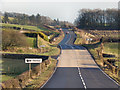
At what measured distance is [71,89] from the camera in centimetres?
1612

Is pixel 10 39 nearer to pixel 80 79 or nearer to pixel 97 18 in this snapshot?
pixel 80 79

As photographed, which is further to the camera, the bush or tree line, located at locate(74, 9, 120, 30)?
tree line, located at locate(74, 9, 120, 30)

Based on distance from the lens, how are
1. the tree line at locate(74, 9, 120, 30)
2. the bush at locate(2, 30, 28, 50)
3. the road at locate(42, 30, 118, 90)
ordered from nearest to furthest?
the road at locate(42, 30, 118, 90)
the bush at locate(2, 30, 28, 50)
the tree line at locate(74, 9, 120, 30)

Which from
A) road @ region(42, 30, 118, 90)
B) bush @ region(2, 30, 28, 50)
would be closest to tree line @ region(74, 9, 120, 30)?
bush @ region(2, 30, 28, 50)

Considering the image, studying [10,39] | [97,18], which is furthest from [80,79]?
[97,18]

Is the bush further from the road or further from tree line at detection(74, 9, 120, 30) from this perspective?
tree line at detection(74, 9, 120, 30)

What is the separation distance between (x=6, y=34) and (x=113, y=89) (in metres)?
32.6

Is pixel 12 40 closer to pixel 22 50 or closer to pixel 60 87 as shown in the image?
pixel 22 50

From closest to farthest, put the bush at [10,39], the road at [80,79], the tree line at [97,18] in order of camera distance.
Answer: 1. the road at [80,79]
2. the bush at [10,39]
3. the tree line at [97,18]

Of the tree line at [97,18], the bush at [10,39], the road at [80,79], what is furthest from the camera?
the tree line at [97,18]

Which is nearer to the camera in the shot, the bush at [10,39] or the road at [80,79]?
the road at [80,79]

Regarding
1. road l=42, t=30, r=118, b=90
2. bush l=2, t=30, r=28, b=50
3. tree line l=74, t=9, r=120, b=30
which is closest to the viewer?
road l=42, t=30, r=118, b=90

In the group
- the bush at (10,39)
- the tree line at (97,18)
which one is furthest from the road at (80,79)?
the tree line at (97,18)

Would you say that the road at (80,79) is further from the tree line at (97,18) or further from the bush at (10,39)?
the tree line at (97,18)
